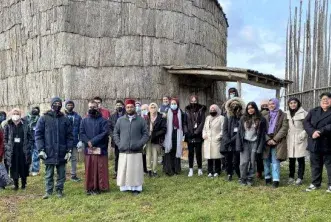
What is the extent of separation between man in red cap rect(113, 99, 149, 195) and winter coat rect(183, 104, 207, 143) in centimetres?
167

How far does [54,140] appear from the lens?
26.9 ft

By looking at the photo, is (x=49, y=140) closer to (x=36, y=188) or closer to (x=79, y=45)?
(x=36, y=188)

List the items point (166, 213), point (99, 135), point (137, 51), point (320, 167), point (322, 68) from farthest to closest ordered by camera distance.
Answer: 1. point (137, 51)
2. point (322, 68)
3. point (99, 135)
4. point (320, 167)
5. point (166, 213)

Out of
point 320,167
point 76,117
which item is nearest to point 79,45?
point 76,117

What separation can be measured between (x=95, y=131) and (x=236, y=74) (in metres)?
Answer: 4.92

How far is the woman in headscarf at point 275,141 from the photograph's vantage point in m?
8.35

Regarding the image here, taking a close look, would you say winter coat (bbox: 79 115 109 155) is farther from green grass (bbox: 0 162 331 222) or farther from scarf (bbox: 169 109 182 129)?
scarf (bbox: 169 109 182 129)

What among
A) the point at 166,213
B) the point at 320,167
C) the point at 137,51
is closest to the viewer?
the point at 166,213

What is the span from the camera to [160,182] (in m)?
9.29

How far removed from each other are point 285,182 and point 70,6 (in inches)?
313

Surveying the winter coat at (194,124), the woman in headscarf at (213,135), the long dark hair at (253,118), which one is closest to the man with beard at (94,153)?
the winter coat at (194,124)

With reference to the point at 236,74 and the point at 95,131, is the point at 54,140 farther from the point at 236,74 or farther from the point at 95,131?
the point at 236,74

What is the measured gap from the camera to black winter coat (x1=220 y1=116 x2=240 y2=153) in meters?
8.87

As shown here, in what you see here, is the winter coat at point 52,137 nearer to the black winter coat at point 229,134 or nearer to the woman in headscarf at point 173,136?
the woman in headscarf at point 173,136
